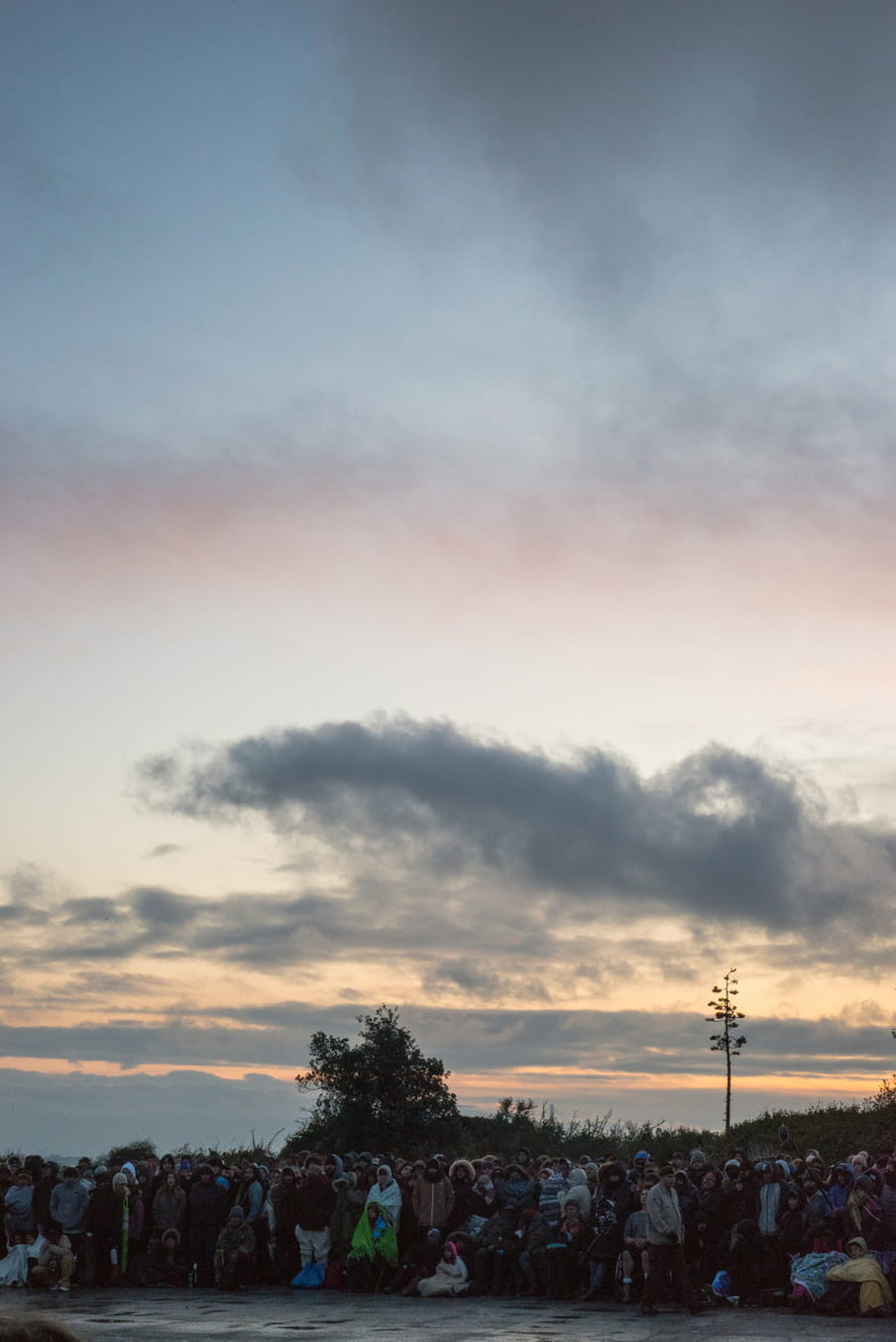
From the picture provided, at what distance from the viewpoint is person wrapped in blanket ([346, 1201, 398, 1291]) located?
2162cm

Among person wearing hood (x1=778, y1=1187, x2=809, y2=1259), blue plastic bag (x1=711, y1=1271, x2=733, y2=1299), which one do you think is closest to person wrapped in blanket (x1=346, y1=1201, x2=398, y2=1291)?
blue plastic bag (x1=711, y1=1271, x2=733, y2=1299)

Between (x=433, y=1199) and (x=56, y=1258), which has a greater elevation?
(x=433, y=1199)

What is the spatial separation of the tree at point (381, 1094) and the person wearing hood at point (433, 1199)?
1123 inches

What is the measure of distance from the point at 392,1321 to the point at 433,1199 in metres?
4.88

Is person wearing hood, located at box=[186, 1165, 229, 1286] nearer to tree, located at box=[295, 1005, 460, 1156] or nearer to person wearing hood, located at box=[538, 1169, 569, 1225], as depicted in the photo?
person wearing hood, located at box=[538, 1169, 569, 1225]

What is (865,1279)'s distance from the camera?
18.0 metres

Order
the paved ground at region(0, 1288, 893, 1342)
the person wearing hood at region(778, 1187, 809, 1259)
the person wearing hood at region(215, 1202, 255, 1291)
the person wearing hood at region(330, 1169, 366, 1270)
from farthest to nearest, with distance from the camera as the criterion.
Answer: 1. the person wearing hood at region(330, 1169, 366, 1270)
2. the person wearing hood at region(215, 1202, 255, 1291)
3. the person wearing hood at region(778, 1187, 809, 1259)
4. the paved ground at region(0, 1288, 893, 1342)

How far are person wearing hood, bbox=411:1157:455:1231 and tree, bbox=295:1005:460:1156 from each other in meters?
28.5

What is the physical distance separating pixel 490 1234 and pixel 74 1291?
6540mm

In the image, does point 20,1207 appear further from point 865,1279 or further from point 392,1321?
point 865,1279

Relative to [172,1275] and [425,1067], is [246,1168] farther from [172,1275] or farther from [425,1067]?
[425,1067]

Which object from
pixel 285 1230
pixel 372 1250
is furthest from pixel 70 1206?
pixel 372 1250

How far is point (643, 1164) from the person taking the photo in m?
21.9

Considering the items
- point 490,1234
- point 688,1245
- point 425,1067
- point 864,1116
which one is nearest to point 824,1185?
point 688,1245
